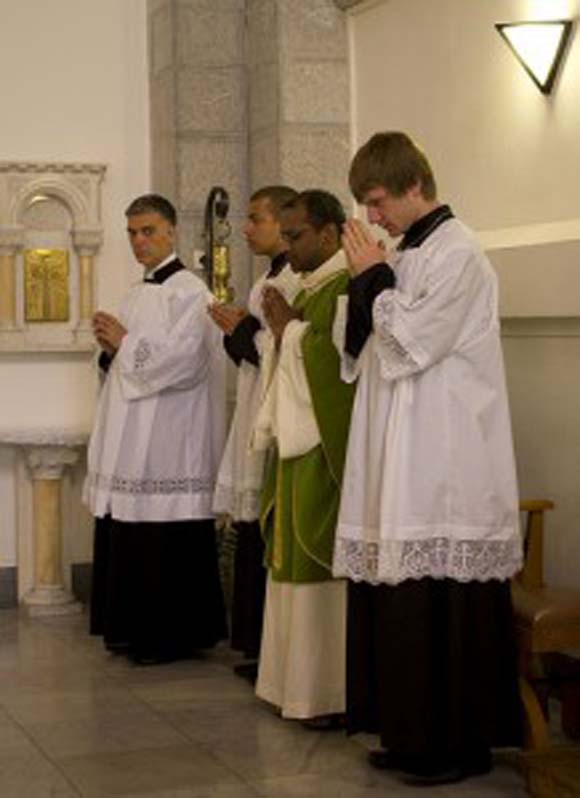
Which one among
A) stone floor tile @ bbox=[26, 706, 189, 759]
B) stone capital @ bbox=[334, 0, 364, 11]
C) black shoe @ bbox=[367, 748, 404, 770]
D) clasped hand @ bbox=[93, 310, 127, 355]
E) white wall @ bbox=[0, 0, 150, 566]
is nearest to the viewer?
black shoe @ bbox=[367, 748, 404, 770]

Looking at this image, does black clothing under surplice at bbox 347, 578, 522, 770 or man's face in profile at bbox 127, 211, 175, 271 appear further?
man's face in profile at bbox 127, 211, 175, 271

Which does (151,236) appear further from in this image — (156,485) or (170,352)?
(156,485)

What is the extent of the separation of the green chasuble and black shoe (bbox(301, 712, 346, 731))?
49cm

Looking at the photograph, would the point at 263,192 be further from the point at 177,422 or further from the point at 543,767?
the point at 543,767

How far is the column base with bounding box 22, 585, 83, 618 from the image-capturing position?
888cm

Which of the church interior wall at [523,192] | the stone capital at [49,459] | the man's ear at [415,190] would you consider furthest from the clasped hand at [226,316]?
the stone capital at [49,459]

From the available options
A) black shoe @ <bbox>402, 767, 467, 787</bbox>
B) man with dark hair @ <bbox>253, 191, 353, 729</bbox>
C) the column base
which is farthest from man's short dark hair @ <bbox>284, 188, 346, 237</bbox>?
the column base

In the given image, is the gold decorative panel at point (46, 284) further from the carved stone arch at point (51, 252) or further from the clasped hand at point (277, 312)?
the clasped hand at point (277, 312)

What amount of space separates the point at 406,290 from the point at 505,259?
1.26m

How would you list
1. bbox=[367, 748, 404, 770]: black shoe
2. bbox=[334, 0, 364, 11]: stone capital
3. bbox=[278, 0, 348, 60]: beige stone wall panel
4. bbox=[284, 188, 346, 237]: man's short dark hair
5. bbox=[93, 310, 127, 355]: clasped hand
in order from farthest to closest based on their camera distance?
bbox=[278, 0, 348, 60]: beige stone wall panel → bbox=[334, 0, 364, 11]: stone capital → bbox=[93, 310, 127, 355]: clasped hand → bbox=[284, 188, 346, 237]: man's short dark hair → bbox=[367, 748, 404, 770]: black shoe

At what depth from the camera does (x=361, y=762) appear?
5.73 meters

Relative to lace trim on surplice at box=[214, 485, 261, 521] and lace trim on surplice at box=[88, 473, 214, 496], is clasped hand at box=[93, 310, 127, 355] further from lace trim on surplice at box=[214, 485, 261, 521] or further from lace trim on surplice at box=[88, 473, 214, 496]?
lace trim on surplice at box=[214, 485, 261, 521]

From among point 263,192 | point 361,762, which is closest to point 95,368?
point 263,192

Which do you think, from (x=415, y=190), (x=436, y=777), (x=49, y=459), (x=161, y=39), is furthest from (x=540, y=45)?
(x=49, y=459)
